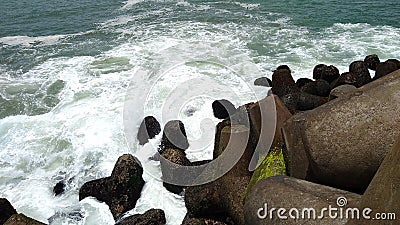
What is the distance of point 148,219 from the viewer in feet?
21.0

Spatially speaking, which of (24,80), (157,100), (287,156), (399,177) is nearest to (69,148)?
(157,100)

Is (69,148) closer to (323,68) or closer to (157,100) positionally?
(157,100)

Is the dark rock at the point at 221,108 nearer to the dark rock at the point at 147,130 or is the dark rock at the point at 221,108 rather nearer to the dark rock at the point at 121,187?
the dark rock at the point at 147,130

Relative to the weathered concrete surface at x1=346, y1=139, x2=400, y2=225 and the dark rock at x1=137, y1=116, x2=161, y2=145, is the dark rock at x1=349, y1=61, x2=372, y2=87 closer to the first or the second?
the dark rock at x1=137, y1=116, x2=161, y2=145

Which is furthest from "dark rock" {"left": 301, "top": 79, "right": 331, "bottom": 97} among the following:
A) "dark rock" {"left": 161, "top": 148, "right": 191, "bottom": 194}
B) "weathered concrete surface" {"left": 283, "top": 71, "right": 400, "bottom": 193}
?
"weathered concrete surface" {"left": 283, "top": 71, "right": 400, "bottom": 193}

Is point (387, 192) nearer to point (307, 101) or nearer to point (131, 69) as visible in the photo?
point (307, 101)

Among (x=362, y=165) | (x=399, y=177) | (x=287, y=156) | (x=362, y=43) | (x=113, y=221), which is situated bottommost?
(x=113, y=221)

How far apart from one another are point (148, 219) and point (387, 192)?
4.28 metres

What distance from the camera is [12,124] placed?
35.7 ft

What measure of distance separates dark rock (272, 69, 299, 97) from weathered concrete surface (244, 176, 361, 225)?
590 centimetres

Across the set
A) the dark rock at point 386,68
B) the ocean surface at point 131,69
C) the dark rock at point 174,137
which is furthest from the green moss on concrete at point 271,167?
the dark rock at point 386,68

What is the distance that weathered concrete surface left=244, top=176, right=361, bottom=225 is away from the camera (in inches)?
134

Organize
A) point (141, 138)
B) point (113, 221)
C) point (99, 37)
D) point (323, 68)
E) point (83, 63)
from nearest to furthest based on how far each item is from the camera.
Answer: point (113, 221) < point (141, 138) < point (323, 68) < point (83, 63) < point (99, 37)

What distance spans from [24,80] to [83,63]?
6.83ft
